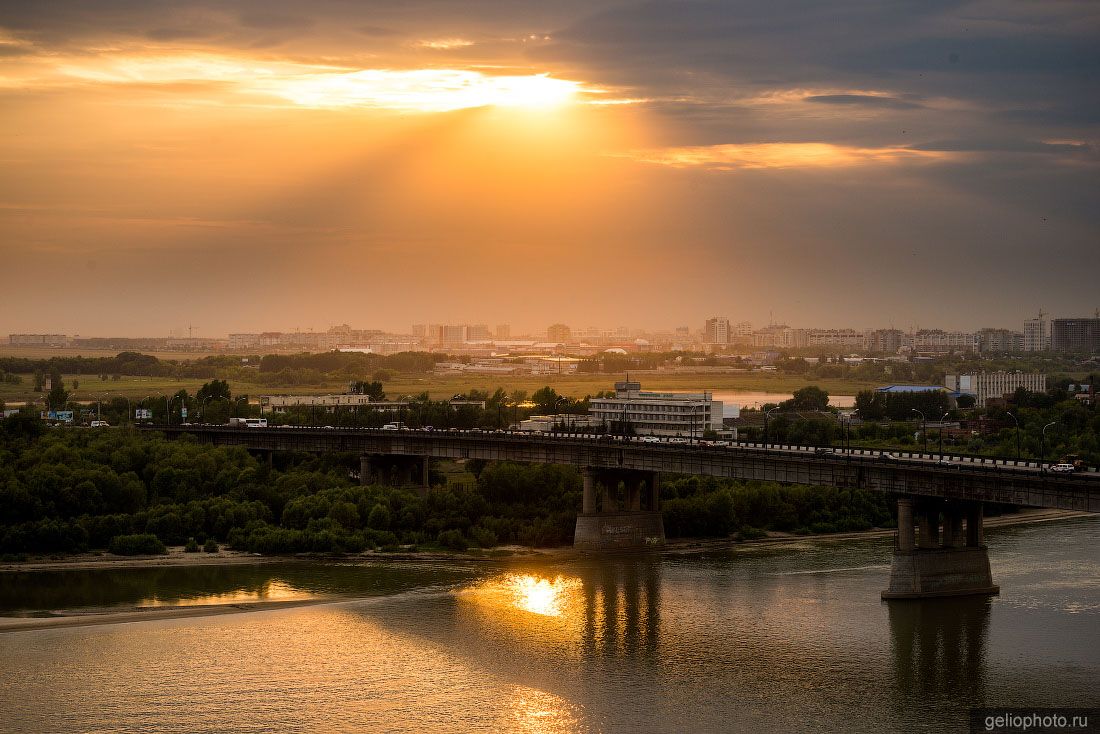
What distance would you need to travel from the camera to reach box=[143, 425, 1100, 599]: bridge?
56.1 metres

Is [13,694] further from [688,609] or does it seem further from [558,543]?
[558,543]

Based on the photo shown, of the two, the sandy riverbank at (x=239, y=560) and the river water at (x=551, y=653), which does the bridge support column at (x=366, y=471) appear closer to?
the sandy riverbank at (x=239, y=560)

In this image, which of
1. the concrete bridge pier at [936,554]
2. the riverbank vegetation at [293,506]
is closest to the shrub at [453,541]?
the riverbank vegetation at [293,506]

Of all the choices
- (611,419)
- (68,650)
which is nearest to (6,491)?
(68,650)

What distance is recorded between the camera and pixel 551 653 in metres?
48.6

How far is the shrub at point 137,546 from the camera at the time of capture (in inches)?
2726

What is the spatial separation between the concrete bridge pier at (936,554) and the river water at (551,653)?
0.95 metres

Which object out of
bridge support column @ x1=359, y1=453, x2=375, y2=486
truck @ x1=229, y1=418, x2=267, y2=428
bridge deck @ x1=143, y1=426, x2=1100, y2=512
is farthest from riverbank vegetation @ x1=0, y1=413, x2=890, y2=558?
truck @ x1=229, y1=418, x2=267, y2=428

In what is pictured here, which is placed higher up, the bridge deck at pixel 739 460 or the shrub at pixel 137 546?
the bridge deck at pixel 739 460

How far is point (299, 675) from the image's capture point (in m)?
45.2

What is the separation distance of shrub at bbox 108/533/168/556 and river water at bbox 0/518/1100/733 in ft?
11.2

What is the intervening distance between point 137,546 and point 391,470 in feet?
87.5

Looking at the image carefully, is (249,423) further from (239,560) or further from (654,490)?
(654,490)

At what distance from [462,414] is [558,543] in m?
56.9
